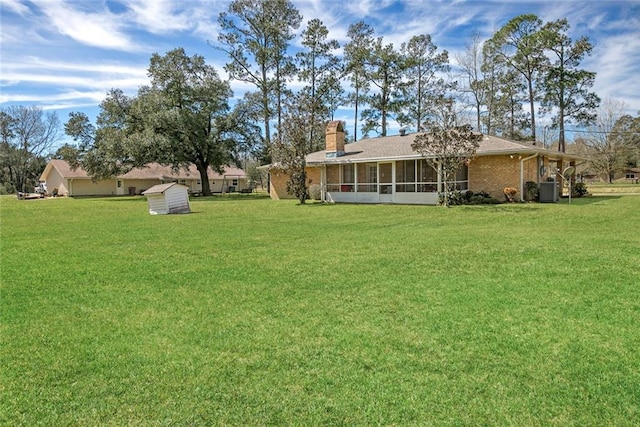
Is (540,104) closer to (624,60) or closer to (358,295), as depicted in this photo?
(624,60)

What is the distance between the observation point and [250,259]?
720 centimetres

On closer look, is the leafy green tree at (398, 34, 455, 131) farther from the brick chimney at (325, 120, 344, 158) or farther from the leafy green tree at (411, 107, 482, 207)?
the leafy green tree at (411, 107, 482, 207)

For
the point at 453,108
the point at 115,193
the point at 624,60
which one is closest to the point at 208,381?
the point at 453,108

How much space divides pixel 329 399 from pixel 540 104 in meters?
39.2

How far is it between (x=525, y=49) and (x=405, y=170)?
20665 mm

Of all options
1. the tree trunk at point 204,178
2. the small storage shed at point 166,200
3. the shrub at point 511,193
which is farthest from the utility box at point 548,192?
the tree trunk at point 204,178

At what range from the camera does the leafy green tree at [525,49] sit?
33.2 m

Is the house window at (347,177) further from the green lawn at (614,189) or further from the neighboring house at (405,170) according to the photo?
the green lawn at (614,189)

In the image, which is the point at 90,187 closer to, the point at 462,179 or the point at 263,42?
the point at 263,42

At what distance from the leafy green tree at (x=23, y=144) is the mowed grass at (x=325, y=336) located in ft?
188

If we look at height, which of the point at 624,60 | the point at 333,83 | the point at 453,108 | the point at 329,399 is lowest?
the point at 329,399

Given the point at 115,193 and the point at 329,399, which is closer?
the point at 329,399

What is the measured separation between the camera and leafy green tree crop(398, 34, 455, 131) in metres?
37.2

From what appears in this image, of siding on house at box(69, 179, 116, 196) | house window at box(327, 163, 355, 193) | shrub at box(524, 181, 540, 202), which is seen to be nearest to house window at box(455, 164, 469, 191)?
shrub at box(524, 181, 540, 202)
